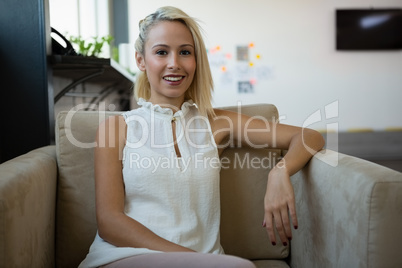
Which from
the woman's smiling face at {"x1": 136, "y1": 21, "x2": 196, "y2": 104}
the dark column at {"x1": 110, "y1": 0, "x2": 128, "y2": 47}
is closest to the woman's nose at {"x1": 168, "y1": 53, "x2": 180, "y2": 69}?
the woman's smiling face at {"x1": 136, "y1": 21, "x2": 196, "y2": 104}

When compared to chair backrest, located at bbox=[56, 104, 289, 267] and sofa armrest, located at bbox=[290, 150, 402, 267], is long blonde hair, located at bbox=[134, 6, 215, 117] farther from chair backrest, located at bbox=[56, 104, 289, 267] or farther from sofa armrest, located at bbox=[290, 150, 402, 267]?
sofa armrest, located at bbox=[290, 150, 402, 267]

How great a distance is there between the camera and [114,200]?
106cm

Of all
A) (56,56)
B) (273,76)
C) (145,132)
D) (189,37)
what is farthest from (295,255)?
(273,76)

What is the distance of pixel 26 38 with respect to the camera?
161 cm

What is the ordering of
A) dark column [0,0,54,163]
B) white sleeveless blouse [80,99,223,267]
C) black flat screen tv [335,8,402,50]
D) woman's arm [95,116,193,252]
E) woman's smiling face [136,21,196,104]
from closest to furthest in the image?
woman's arm [95,116,193,252] → white sleeveless blouse [80,99,223,267] → woman's smiling face [136,21,196,104] → dark column [0,0,54,163] → black flat screen tv [335,8,402,50]

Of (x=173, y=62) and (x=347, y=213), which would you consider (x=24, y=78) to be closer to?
(x=173, y=62)

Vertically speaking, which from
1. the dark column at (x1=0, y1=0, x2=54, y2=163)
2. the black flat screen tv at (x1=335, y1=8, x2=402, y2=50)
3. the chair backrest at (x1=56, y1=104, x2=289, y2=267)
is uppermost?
the black flat screen tv at (x1=335, y1=8, x2=402, y2=50)

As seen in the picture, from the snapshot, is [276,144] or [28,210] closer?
[28,210]

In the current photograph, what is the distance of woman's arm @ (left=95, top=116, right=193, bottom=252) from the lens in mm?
991

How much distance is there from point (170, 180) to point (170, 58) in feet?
1.19

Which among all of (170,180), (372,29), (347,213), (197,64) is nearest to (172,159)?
(170,180)

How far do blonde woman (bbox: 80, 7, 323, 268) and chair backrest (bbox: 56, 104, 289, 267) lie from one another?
88mm

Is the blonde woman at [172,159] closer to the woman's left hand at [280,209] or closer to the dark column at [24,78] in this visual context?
the woman's left hand at [280,209]

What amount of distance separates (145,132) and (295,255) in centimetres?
61
